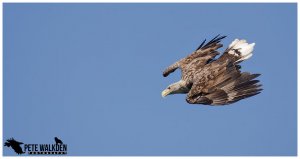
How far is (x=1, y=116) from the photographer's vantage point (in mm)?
16703

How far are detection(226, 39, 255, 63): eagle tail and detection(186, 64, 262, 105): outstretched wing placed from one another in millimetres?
1721

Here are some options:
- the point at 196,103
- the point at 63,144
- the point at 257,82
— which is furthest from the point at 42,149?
the point at 257,82

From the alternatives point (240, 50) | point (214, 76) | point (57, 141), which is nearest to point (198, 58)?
point (240, 50)

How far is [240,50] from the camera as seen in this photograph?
18.7 meters

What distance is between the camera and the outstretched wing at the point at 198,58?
19.0 meters

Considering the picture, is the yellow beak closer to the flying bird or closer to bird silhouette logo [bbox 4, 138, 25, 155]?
the flying bird

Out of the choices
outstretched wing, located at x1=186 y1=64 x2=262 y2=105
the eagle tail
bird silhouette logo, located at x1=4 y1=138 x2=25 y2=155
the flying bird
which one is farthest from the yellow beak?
bird silhouette logo, located at x1=4 y1=138 x2=25 y2=155

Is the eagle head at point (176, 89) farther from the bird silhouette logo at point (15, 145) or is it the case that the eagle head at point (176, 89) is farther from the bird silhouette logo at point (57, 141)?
the bird silhouette logo at point (15, 145)

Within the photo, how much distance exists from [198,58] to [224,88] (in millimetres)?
3427

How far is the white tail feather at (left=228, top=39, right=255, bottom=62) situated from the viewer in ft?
61.0

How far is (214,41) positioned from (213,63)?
7.55 ft

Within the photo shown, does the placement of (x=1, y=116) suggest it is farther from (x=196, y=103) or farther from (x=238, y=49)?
(x=238, y=49)

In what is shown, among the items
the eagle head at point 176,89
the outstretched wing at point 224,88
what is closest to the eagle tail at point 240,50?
the eagle head at point 176,89

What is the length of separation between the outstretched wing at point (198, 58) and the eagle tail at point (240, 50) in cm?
61
